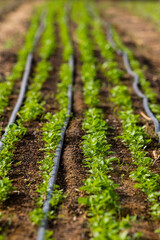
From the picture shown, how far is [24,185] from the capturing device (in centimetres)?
375

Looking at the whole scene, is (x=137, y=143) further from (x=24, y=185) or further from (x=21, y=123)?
(x=21, y=123)

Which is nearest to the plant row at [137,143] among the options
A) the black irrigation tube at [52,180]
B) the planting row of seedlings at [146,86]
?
the planting row of seedlings at [146,86]

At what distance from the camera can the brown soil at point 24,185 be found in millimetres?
3061

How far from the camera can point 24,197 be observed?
3.54m

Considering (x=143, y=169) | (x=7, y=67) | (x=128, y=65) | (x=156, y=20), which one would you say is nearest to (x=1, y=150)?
(x=143, y=169)

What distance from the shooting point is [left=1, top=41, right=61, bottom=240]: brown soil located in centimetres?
306

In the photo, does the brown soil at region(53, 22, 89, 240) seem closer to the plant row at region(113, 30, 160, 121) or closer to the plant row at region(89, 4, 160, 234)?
the plant row at region(89, 4, 160, 234)

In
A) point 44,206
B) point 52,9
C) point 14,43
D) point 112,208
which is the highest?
point 44,206

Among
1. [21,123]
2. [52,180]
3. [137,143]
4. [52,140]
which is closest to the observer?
[52,180]

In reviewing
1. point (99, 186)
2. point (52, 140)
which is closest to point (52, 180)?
point (99, 186)

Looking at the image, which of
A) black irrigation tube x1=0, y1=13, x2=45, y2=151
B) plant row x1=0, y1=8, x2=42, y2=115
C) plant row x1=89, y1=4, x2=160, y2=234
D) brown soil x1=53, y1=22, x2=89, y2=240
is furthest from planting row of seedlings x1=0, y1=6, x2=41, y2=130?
plant row x1=89, y1=4, x2=160, y2=234

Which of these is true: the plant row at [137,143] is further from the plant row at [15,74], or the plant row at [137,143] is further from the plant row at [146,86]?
the plant row at [15,74]

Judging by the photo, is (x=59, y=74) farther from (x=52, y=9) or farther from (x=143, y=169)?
(x=52, y=9)

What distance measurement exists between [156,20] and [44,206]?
44.5 feet
